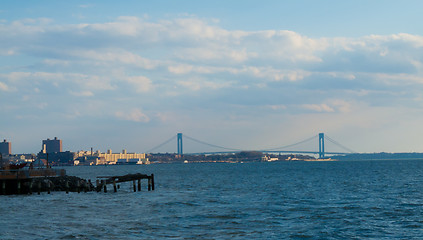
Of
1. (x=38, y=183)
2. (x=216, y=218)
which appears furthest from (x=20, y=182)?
(x=216, y=218)

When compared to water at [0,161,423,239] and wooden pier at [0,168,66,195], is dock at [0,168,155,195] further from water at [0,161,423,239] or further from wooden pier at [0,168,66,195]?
water at [0,161,423,239]

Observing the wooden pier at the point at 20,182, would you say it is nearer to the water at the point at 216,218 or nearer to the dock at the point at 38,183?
the dock at the point at 38,183

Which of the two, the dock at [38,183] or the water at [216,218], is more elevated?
the dock at [38,183]

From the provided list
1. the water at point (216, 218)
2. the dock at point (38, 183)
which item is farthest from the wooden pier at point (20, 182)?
the water at point (216, 218)

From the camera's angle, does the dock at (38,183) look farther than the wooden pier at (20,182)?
Yes

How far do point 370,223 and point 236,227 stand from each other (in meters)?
8.93

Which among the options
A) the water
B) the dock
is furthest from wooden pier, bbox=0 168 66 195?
the water

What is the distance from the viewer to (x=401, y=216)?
127 ft

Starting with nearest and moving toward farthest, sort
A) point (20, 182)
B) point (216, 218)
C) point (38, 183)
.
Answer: point (216, 218) < point (20, 182) < point (38, 183)

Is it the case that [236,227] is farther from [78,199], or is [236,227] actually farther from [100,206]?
[78,199]

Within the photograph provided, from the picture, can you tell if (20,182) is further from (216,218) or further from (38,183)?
(216,218)

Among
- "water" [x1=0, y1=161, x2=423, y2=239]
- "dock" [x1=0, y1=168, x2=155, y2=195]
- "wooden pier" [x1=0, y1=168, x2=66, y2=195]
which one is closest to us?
"water" [x1=0, y1=161, x2=423, y2=239]

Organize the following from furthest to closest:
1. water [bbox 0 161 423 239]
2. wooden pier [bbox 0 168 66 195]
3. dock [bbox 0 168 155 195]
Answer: dock [bbox 0 168 155 195] < wooden pier [bbox 0 168 66 195] < water [bbox 0 161 423 239]

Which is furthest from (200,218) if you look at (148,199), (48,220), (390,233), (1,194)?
(1,194)
